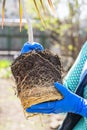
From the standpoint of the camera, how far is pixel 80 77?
1.83 metres

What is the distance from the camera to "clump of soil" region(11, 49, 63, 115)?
4.59 ft

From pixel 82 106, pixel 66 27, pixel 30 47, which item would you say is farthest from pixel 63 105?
pixel 66 27

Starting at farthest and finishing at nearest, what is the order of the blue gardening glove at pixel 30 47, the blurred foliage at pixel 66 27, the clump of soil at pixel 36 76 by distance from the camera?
the blurred foliage at pixel 66 27
the blue gardening glove at pixel 30 47
the clump of soil at pixel 36 76

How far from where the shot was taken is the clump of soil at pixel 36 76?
55.1 inches

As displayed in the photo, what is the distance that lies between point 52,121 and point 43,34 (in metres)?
6.91

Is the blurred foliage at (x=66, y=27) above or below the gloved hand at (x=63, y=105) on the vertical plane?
below

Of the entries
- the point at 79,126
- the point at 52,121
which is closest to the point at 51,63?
the point at 79,126

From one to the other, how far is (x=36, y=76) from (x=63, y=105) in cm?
16

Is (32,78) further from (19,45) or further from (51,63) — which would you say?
(19,45)

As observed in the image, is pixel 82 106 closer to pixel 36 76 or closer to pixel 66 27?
pixel 36 76

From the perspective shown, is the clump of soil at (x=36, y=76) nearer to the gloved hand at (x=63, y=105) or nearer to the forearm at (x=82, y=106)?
the gloved hand at (x=63, y=105)

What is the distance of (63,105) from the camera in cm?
147

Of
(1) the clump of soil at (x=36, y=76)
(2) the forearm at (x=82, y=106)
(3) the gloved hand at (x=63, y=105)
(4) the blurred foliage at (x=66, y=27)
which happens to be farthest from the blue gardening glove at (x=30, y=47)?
(4) the blurred foliage at (x=66, y=27)

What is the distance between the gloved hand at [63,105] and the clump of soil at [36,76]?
2cm
